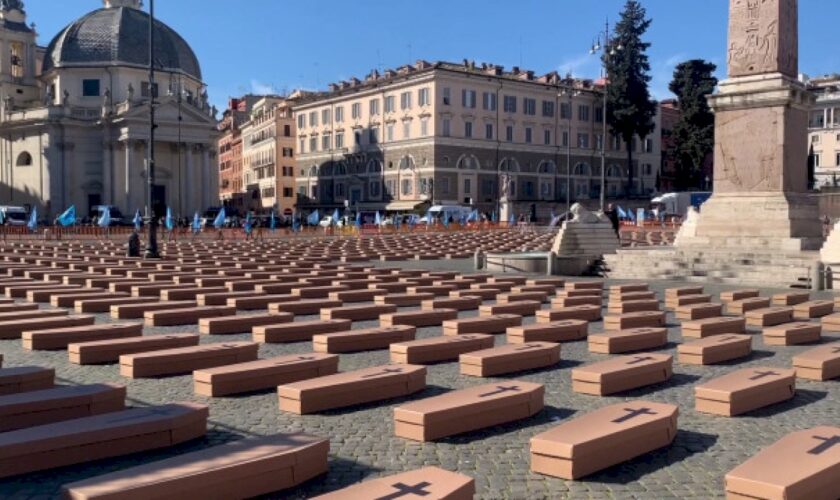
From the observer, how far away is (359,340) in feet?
→ 39.1

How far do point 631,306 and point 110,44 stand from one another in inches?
2885

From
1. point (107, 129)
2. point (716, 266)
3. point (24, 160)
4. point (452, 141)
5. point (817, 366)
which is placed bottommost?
point (817, 366)

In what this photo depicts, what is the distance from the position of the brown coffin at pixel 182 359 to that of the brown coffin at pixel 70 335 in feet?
6.44

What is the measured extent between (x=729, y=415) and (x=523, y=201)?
7231 cm

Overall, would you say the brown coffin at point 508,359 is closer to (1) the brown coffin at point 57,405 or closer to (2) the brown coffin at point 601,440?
(2) the brown coffin at point 601,440

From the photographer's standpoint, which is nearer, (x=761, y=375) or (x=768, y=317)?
(x=761, y=375)

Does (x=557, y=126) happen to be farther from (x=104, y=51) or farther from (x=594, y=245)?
(x=594, y=245)

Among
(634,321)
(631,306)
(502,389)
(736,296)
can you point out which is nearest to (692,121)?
(736,296)

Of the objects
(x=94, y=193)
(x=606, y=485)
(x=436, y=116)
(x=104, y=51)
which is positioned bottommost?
(x=606, y=485)

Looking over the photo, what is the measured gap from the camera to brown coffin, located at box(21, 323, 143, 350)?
11.6 m

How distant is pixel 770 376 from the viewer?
8.92 m

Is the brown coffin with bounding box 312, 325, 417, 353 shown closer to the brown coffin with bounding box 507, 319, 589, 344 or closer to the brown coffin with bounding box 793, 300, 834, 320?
the brown coffin with bounding box 507, 319, 589, 344

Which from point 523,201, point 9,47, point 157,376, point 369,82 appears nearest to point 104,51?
point 9,47

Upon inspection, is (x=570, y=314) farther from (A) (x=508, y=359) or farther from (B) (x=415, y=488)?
(B) (x=415, y=488)
